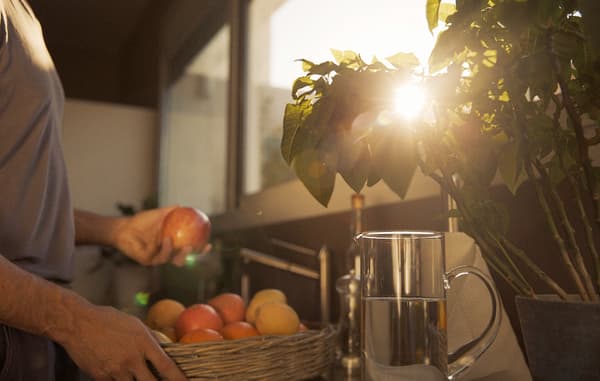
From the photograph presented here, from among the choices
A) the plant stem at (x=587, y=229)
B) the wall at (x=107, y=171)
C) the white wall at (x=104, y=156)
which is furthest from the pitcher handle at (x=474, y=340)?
the white wall at (x=104, y=156)

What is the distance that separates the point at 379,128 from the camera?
0.56 meters

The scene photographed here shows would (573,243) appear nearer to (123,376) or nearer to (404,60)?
(404,60)

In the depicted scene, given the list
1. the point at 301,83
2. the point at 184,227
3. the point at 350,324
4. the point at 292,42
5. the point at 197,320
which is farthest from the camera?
the point at 292,42

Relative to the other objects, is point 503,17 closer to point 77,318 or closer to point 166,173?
point 77,318

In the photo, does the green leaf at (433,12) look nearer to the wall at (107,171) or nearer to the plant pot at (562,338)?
the plant pot at (562,338)

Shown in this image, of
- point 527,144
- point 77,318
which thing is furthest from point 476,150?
point 77,318

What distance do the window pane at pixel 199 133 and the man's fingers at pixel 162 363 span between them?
2.02m

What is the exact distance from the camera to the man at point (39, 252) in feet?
2.42

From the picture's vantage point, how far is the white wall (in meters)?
3.10

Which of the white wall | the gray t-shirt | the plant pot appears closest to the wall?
the white wall

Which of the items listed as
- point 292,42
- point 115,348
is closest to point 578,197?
point 115,348

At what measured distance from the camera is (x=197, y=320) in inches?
37.2

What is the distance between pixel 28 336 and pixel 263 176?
4.82 feet

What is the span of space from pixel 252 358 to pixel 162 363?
0.13 metres
